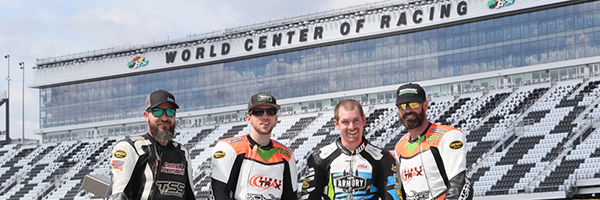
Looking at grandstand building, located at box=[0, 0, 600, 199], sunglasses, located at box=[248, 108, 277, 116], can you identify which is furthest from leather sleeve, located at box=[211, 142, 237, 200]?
grandstand building, located at box=[0, 0, 600, 199]

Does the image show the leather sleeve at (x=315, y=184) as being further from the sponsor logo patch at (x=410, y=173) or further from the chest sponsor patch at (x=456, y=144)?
the chest sponsor patch at (x=456, y=144)

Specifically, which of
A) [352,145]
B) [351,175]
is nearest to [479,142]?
[352,145]

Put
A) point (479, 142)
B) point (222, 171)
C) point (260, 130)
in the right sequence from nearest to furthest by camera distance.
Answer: point (222, 171) < point (260, 130) < point (479, 142)

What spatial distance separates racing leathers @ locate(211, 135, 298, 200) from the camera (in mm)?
8664

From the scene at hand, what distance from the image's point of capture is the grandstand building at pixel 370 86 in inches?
1654

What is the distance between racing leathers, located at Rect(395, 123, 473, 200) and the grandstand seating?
95.0 feet

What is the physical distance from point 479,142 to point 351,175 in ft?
120

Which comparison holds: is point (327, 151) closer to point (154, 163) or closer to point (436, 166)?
point (436, 166)

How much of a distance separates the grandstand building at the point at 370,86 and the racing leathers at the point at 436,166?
94.1ft

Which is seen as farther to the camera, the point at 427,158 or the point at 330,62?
the point at 330,62

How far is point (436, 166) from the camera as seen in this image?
8.47 m

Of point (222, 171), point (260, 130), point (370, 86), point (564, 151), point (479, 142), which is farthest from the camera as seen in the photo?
point (370, 86)

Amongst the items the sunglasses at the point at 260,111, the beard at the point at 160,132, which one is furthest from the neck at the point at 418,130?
the beard at the point at 160,132

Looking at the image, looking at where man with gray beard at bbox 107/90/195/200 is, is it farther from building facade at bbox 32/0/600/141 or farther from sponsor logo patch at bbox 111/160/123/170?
building facade at bbox 32/0/600/141
